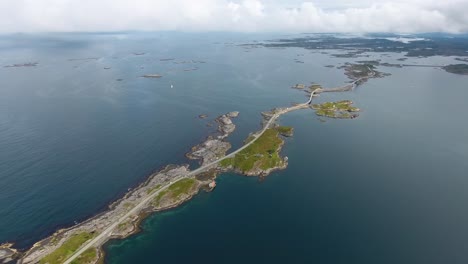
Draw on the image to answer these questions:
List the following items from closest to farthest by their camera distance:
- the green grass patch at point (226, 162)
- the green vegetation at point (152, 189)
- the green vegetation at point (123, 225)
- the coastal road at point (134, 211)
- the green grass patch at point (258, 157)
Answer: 1. the coastal road at point (134, 211)
2. the green vegetation at point (123, 225)
3. the green vegetation at point (152, 189)
4. the green grass patch at point (258, 157)
5. the green grass patch at point (226, 162)

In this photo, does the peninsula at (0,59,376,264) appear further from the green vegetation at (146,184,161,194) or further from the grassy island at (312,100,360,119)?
the grassy island at (312,100,360,119)

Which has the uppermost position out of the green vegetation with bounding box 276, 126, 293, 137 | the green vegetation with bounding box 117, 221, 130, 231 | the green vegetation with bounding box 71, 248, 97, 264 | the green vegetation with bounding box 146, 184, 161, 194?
the green vegetation with bounding box 276, 126, 293, 137

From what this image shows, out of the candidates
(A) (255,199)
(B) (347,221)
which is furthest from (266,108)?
(B) (347,221)

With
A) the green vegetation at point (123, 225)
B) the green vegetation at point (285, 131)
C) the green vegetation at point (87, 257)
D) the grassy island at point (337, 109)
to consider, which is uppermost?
the grassy island at point (337, 109)

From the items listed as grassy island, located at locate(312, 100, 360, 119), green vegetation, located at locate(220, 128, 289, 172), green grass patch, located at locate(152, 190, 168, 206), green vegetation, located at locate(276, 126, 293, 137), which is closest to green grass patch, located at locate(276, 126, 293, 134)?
green vegetation, located at locate(276, 126, 293, 137)

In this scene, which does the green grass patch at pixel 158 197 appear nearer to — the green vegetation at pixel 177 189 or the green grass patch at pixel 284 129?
the green vegetation at pixel 177 189

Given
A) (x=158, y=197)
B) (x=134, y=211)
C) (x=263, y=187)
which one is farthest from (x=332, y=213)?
(x=134, y=211)

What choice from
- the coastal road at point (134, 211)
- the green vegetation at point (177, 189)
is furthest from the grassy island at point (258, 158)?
the green vegetation at point (177, 189)
